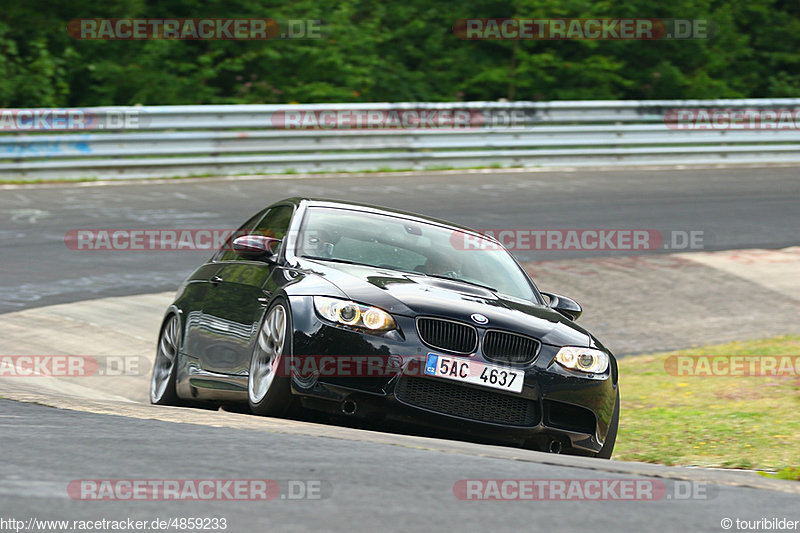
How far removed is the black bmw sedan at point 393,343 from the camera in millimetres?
6211

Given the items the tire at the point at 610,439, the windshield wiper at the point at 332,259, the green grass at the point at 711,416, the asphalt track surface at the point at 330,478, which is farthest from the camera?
the green grass at the point at 711,416

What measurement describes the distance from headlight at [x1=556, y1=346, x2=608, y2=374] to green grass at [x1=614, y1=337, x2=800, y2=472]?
2.86 feet

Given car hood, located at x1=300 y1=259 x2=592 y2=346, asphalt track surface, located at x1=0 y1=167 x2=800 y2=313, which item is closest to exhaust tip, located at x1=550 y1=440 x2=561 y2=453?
car hood, located at x1=300 y1=259 x2=592 y2=346

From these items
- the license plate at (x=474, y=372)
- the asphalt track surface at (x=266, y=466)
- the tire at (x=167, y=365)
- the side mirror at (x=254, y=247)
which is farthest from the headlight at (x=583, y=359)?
the tire at (x=167, y=365)

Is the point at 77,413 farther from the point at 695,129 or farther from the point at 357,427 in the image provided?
the point at 695,129

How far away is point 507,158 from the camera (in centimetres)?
2120

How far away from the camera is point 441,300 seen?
21.4 ft

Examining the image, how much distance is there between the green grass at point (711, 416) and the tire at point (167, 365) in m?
2.85

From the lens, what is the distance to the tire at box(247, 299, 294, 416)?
6301 mm

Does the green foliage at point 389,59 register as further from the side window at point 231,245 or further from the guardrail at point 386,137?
the side window at point 231,245

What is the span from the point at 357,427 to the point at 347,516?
7.91 feet

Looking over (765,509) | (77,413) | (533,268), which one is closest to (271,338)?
(77,413)

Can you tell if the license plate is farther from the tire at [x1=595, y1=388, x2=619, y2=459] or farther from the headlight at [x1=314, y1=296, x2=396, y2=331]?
the tire at [x1=595, y1=388, x2=619, y2=459]

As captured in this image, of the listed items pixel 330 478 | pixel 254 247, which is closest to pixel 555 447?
pixel 254 247
